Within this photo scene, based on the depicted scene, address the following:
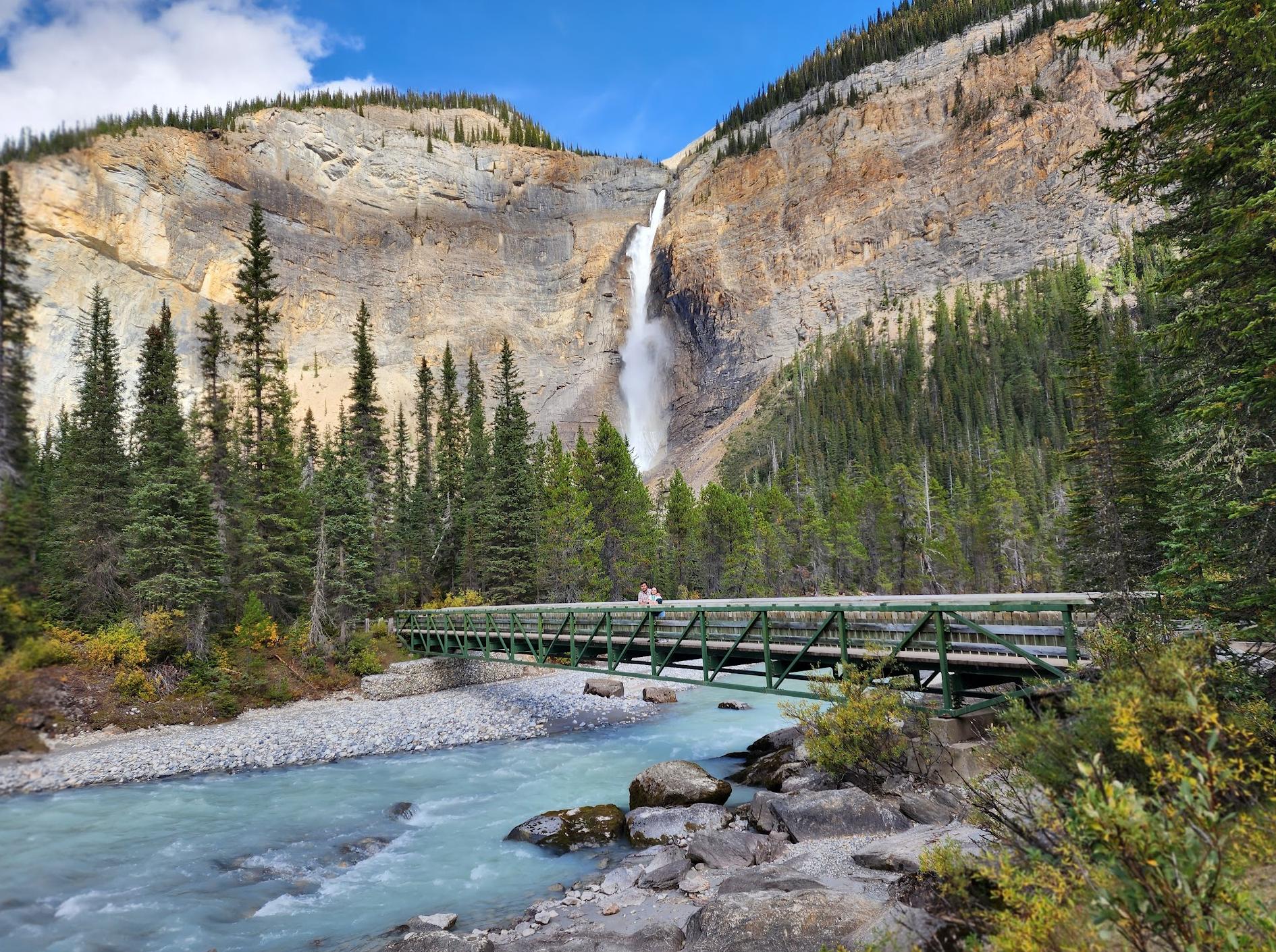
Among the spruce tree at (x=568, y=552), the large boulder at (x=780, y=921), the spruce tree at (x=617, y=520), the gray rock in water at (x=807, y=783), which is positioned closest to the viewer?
the large boulder at (x=780, y=921)

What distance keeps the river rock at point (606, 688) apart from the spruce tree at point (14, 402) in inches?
850

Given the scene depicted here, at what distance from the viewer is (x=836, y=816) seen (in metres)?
10.6

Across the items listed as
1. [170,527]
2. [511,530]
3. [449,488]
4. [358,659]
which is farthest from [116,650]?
[449,488]

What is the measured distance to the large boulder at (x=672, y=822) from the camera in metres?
11.9

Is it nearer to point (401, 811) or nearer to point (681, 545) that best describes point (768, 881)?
point (401, 811)

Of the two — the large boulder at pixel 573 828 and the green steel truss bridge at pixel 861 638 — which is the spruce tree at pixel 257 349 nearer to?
the green steel truss bridge at pixel 861 638

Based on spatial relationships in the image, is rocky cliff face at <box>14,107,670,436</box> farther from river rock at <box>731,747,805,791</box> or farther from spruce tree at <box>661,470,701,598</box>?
river rock at <box>731,747,805,791</box>

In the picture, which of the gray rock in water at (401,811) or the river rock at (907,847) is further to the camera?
the gray rock in water at (401,811)

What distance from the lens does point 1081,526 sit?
2631 cm

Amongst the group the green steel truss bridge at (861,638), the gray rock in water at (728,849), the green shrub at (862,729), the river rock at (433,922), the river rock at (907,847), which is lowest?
the river rock at (433,922)

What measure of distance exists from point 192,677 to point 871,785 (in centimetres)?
2318

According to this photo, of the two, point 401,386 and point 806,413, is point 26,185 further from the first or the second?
point 806,413

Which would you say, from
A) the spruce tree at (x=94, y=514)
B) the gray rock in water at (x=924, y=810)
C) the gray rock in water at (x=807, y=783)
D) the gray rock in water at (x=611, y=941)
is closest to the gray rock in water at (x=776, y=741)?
the gray rock in water at (x=807, y=783)

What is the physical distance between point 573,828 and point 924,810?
21.2 ft
